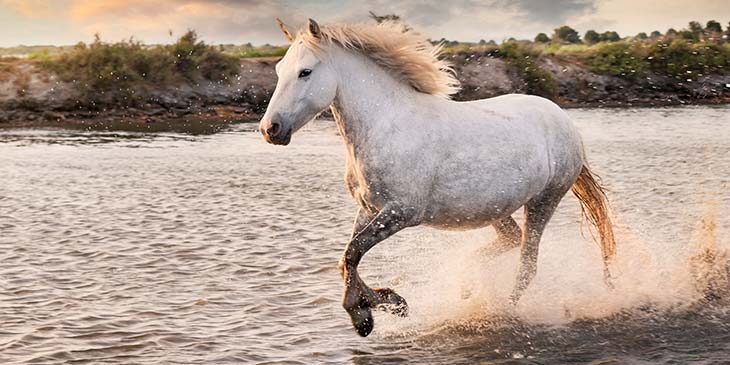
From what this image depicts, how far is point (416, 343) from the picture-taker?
645 centimetres

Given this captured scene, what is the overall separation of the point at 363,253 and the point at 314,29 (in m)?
1.47

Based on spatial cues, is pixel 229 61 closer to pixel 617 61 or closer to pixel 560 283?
pixel 617 61

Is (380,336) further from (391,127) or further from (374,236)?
(391,127)

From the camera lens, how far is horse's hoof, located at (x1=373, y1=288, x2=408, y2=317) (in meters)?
6.08

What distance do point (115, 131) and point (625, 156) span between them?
14.3 meters

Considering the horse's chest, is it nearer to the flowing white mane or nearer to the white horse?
the white horse

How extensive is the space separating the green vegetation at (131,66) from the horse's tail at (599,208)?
2530 cm

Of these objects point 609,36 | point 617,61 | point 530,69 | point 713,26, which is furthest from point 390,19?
point 609,36

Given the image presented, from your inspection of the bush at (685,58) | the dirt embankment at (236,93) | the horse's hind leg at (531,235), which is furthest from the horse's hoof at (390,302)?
the bush at (685,58)

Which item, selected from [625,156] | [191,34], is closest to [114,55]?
[191,34]

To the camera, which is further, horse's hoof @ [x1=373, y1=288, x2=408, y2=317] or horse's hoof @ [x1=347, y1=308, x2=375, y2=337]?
horse's hoof @ [x1=373, y1=288, x2=408, y2=317]

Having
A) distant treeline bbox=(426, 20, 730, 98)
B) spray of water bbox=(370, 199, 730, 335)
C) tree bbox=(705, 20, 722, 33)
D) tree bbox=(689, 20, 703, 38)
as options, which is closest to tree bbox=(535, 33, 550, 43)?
tree bbox=(705, 20, 722, 33)

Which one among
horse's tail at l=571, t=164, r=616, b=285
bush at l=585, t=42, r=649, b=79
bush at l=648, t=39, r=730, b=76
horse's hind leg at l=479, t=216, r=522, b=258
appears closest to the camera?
horse's hind leg at l=479, t=216, r=522, b=258

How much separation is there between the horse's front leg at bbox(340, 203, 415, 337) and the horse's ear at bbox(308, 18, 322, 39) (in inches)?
46.7
